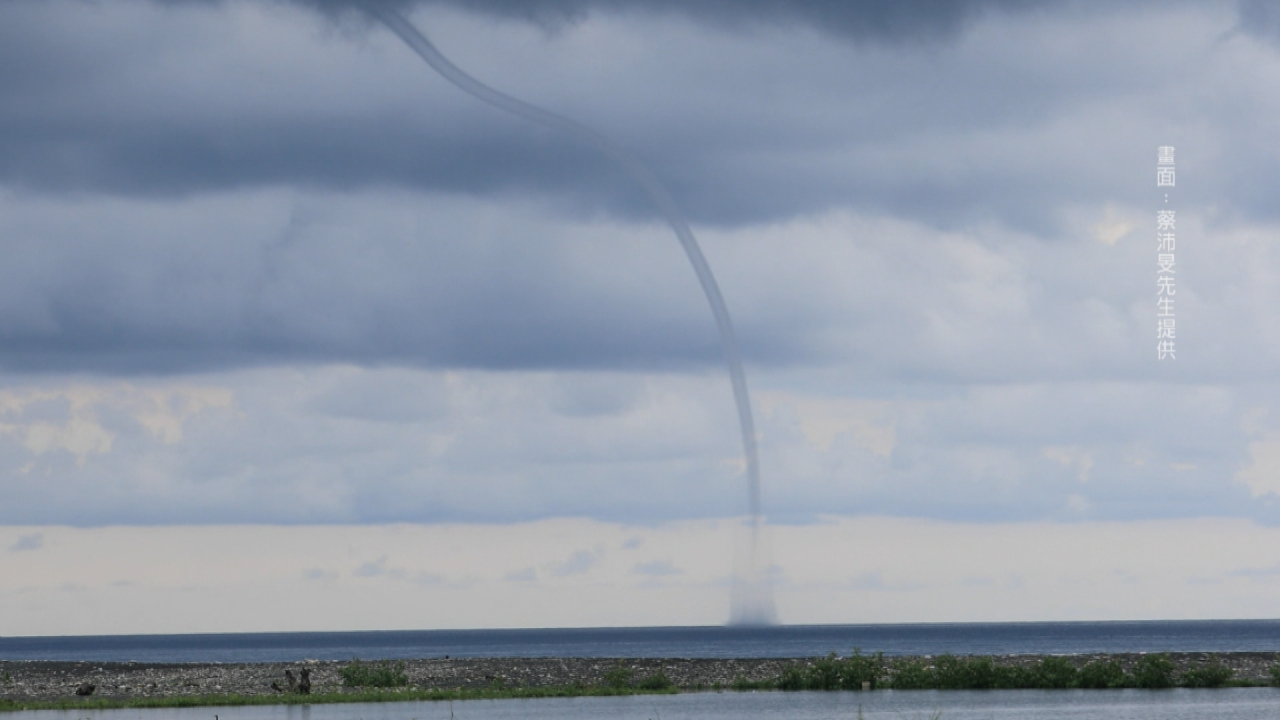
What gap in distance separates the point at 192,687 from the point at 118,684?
25.0 feet

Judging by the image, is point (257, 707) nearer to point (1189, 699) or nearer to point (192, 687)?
point (192, 687)

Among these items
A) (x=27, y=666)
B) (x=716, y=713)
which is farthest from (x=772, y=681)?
(x=27, y=666)

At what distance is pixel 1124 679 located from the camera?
9906 cm

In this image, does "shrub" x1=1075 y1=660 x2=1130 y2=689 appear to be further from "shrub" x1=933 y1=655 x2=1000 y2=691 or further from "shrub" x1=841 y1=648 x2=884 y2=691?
"shrub" x1=841 y1=648 x2=884 y2=691

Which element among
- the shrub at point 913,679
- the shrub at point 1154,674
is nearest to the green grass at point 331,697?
the shrub at point 913,679

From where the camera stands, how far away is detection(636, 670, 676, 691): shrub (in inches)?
4112

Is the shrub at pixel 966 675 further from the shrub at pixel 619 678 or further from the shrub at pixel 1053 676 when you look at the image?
the shrub at pixel 619 678

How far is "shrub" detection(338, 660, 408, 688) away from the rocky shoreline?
1.28m

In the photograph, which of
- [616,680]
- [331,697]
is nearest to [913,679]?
[616,680]

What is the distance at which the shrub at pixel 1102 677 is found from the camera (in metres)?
98.8

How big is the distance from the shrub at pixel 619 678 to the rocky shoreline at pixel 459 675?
2551mm

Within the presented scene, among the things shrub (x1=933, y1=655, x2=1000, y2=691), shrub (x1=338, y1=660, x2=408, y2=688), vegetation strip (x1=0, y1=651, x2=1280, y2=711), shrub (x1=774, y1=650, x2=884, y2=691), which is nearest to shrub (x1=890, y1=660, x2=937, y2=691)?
vegetation strip (x1=0, y1=651, x2=1280, y2=711)

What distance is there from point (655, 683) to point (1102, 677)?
29.3 meters

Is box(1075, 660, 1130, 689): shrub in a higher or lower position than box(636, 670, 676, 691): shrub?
higher
